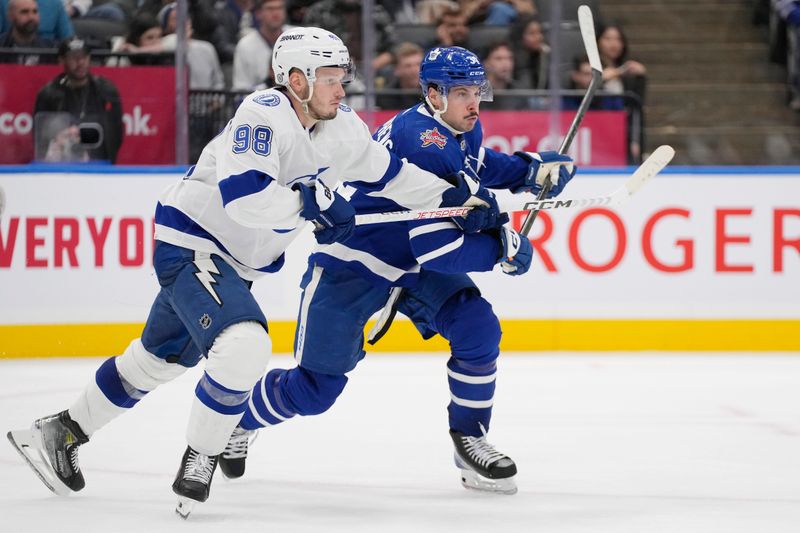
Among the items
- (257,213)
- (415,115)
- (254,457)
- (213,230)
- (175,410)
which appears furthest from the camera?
(175,410)

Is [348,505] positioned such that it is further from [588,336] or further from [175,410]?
[588,336]

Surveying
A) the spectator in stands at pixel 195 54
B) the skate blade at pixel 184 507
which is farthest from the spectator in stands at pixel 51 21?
the skate blade at pixel 184 507

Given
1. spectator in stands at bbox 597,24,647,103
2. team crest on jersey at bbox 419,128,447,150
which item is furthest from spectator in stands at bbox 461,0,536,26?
team crest on jersey at bbox 419,128,447,150

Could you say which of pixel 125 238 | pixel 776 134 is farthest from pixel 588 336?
pixel 125 238

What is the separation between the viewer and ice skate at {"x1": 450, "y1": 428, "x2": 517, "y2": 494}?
10.7ft

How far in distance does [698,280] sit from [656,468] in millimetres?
2461

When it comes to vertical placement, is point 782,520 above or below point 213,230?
below

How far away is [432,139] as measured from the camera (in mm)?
3381

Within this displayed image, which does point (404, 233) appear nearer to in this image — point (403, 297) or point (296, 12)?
point (403, 297)

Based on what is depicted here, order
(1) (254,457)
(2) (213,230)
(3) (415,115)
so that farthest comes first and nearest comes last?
(1) (254,457) < (3) (415,115) < (2) (213,230)

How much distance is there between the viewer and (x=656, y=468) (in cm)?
357

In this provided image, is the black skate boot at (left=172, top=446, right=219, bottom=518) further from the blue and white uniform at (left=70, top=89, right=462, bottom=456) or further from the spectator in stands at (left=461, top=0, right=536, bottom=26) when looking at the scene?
the spectator in stands at (left=461, top=0, right=536, bottom=26)

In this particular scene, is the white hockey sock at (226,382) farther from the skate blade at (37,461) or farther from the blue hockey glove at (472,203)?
the blue hockey glove at (472,203)

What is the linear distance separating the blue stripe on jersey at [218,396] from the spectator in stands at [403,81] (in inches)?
131
